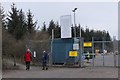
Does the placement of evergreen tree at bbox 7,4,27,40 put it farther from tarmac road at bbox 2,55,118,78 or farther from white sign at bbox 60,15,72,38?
tarmac road at bbox 2,55,118,78

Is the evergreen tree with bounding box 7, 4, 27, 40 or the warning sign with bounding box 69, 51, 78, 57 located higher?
the evergreen tree with bounding box 7, 4, 27, 40

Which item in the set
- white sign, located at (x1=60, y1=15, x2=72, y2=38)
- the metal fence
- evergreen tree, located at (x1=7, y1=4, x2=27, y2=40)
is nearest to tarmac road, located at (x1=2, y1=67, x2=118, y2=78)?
the metal fence

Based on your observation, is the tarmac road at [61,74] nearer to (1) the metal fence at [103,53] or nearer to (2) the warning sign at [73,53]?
(2) the warning sign at [73,53]

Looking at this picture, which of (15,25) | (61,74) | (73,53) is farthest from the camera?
(15,25)

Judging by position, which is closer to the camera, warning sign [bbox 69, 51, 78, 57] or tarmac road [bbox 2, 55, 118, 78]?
tarmac road [bbox 2, 55, 118, 78]

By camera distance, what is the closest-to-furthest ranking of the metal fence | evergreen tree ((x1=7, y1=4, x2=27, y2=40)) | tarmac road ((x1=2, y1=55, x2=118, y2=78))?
1. tarmac road ((x1=2, y1=55, x2=118, y2=78))
2. the metal fence
3. evergreen tree ((x1=7, y1=4, x2=27, y2=40))

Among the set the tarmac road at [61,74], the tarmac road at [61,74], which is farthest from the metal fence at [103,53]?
the tarmac road at [61,74]

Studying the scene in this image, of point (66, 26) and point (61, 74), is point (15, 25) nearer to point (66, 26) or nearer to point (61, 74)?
point (66, 26)

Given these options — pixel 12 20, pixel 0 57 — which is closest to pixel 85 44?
pixel 0 57

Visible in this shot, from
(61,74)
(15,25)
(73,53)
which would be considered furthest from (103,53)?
(15,25)

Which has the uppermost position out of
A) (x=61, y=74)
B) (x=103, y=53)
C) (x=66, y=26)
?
(x=66, y=26)

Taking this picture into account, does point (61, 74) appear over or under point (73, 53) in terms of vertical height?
under

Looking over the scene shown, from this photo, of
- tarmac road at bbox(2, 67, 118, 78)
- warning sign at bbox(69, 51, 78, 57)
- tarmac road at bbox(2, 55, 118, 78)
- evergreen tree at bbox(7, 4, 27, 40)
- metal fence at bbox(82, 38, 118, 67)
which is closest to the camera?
tarmac road at bbox(2, 67, 118, 78)

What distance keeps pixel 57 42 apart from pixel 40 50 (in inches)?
73.9
